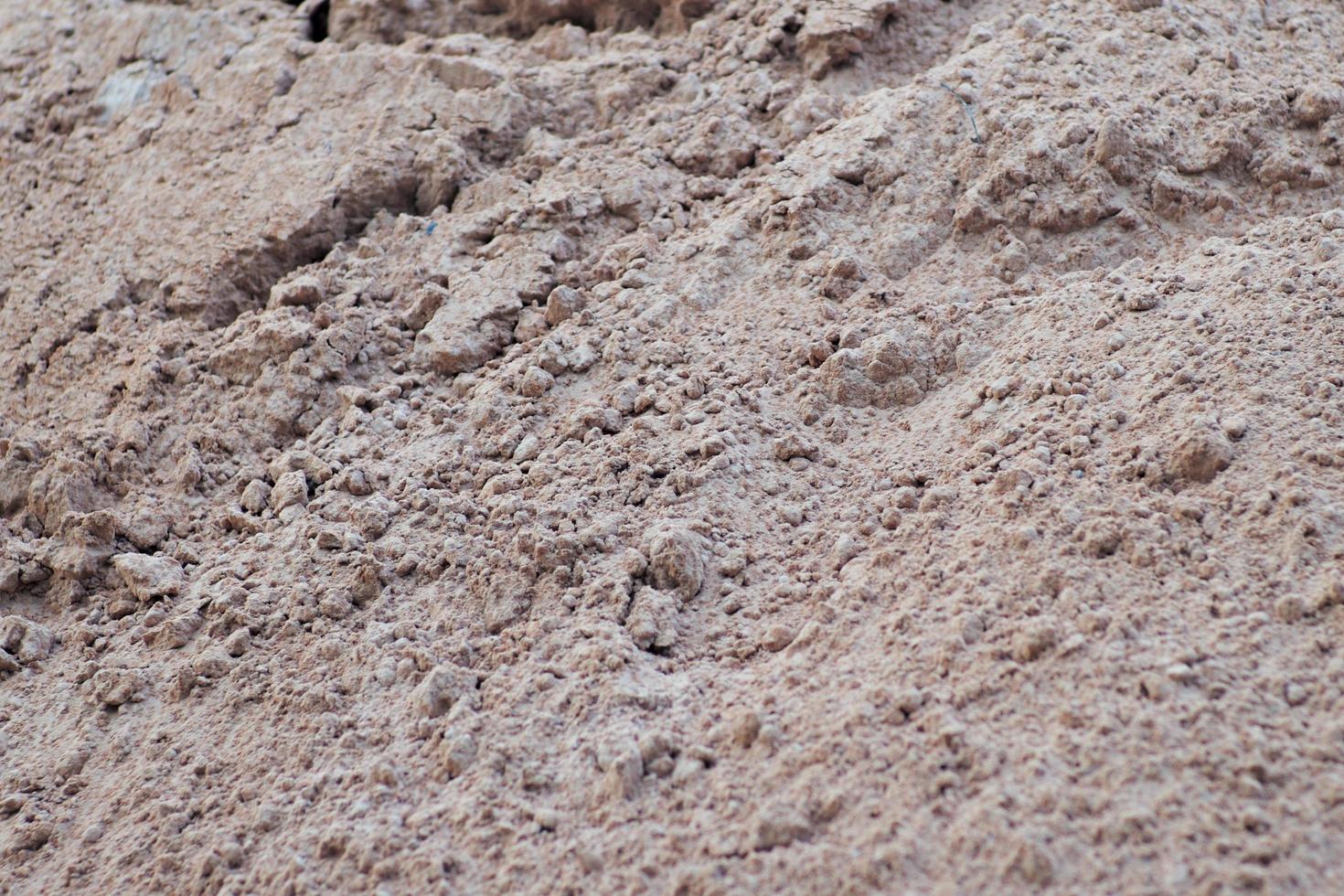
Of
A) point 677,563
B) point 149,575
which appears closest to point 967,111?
point 677,563

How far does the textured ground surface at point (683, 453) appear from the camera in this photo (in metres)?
1.73

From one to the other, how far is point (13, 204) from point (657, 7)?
78.4 inches

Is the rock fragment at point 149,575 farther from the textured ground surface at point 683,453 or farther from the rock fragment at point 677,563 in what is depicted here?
the rock fragment at point 677,563

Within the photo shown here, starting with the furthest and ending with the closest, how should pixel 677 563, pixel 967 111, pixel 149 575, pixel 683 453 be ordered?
pixel 967 111, pixel 149 575, pixel 683 453, pixel 677 563

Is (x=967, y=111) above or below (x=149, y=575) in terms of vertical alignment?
above

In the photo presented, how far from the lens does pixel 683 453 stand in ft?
7.58

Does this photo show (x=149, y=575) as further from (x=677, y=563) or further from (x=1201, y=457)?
(x=1201, y=457)

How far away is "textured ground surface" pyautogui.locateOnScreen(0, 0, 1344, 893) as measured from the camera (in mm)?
1733

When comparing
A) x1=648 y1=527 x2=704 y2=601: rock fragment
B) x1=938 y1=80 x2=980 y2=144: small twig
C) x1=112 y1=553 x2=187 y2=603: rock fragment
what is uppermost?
A: x1=938 y1=80 x2=980 y2=144: small twig

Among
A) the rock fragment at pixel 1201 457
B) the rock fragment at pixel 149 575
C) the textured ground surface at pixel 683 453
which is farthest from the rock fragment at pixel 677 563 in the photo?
the rock fragment at pixel 149 575

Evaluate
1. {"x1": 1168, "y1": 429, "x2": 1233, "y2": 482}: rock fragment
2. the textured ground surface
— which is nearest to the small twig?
the textured ground surface

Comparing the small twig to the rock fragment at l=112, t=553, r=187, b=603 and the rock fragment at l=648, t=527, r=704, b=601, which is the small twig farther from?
the rock fragment at l=112, t=553, r=187, b=603

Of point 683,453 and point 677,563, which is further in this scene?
point 683,453

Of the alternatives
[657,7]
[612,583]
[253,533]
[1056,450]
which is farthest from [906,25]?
[253,533]
